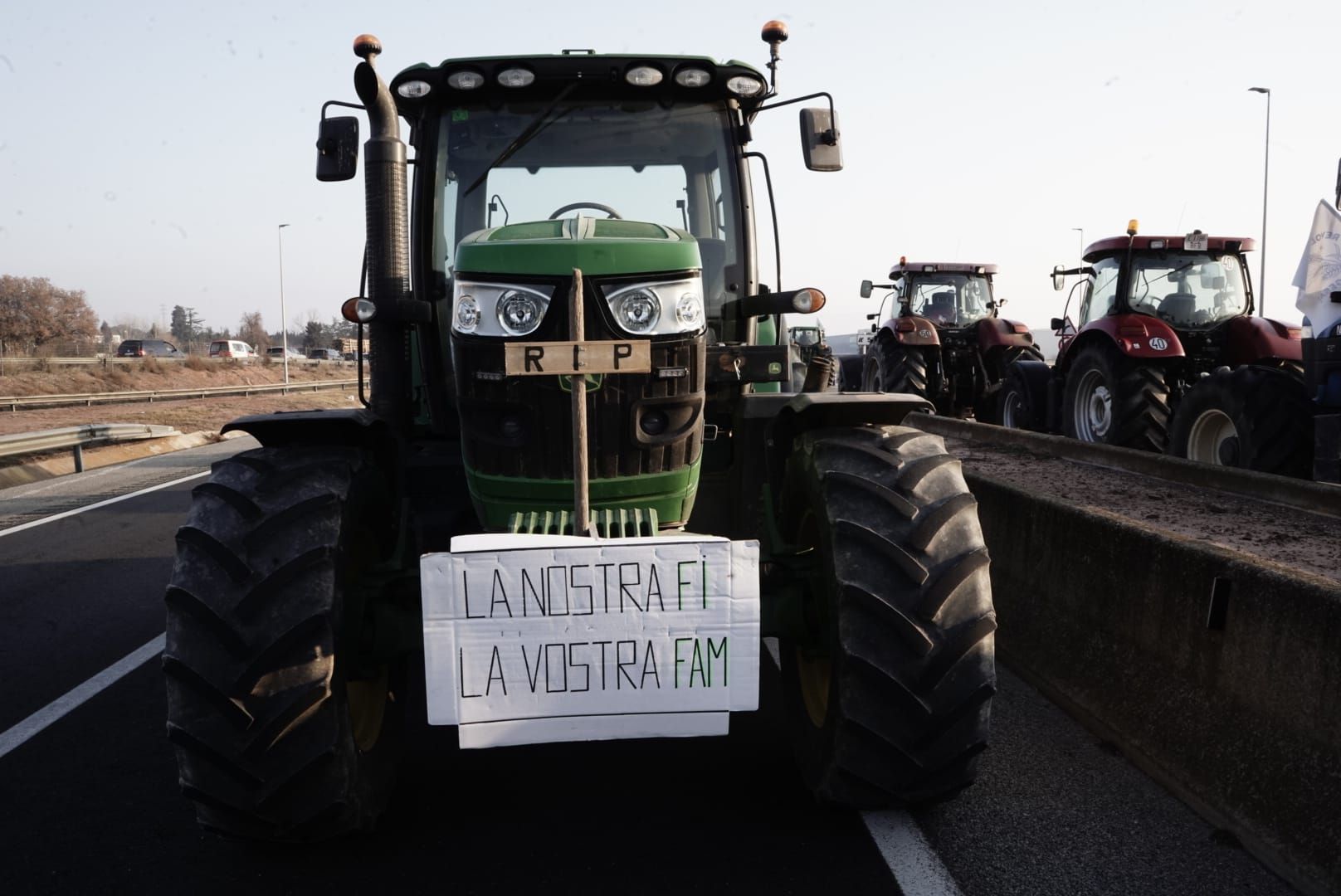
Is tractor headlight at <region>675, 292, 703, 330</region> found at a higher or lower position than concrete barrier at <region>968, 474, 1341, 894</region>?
higher

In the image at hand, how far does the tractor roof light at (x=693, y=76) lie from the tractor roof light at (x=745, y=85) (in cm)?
10

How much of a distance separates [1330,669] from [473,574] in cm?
235

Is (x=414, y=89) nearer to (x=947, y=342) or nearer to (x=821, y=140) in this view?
(x=821, y=140)

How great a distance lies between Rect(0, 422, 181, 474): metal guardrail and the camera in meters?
14.5

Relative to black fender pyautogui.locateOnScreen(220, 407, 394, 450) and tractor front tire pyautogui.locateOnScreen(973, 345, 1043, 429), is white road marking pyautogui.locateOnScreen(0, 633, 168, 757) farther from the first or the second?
tractor front tire pyautogui.locateOnScreen(973, 345, 1043, 429)

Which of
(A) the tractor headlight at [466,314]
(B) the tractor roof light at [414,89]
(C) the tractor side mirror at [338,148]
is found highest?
(B) the tractor roof light at [414,89]

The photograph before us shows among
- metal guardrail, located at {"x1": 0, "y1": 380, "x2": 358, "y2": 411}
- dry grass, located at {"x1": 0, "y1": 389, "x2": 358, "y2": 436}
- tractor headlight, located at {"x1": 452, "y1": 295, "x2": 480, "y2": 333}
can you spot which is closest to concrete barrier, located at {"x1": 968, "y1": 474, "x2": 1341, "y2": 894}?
tractor headlight, located at {"x1": 452, "y1": 295, "x2": 480, "y2": 333}

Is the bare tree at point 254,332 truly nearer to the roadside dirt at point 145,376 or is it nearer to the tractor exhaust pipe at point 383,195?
the roadside dirt at point 145,376

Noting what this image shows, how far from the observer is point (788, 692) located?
12.9ft

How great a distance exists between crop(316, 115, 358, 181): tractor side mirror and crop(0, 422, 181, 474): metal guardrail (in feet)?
40.3

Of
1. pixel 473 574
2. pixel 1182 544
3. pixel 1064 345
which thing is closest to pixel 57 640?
pixel 473 574

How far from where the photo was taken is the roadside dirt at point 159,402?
94.7ft

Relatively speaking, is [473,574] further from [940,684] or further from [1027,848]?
[1027,848]

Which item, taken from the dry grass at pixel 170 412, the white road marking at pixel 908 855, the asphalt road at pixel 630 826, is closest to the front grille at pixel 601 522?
the asphalt road at pixel 630 826
